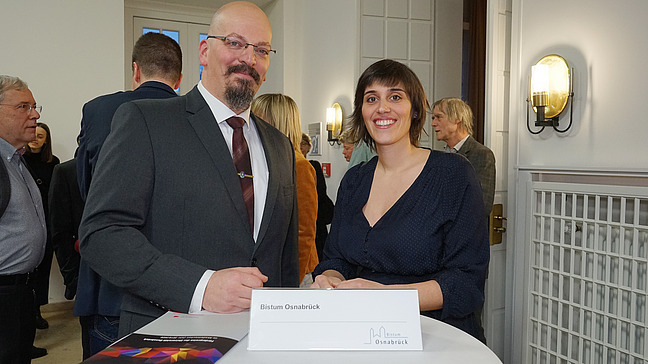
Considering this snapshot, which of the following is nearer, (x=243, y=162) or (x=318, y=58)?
(x=243, y=162)

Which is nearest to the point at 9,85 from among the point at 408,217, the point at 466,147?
the point at 408,217

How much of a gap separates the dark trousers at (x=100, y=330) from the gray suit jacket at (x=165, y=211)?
585 millimetres

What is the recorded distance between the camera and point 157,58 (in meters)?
2.10

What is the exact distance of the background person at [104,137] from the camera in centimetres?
180

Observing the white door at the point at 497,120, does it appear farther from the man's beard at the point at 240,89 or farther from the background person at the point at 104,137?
the man's beard at the point at 240,89

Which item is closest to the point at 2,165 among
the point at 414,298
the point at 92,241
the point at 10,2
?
the point at 92,241

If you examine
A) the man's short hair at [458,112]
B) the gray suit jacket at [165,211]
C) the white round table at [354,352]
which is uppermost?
the man's short hair at [458,112]

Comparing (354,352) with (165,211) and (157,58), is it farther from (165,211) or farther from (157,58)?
(157,58)

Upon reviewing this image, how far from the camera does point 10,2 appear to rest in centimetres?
469

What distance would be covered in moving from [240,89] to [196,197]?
0.33 m

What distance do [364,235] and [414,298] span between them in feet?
2.24

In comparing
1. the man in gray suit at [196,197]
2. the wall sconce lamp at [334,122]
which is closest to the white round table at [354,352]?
the man in gray suit at [196,197]

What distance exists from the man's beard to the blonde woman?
77 cm

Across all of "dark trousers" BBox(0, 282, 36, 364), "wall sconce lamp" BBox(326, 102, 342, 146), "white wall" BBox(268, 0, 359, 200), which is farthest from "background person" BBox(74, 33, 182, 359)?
"wall sconce lamp" BBox(326, 102, 342, 146)
